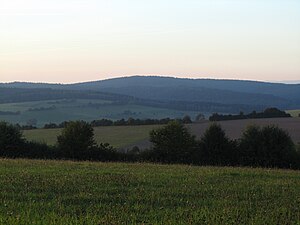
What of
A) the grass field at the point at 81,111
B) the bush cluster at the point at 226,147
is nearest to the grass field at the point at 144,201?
the bush cluster at the point at 226,147

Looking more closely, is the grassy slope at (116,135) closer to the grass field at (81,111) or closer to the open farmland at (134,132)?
the open farmland at (134,132)

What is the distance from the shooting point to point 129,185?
18953mm

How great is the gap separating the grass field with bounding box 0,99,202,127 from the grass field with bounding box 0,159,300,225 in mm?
97588

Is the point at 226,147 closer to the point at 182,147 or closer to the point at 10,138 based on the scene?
the point at 182,147

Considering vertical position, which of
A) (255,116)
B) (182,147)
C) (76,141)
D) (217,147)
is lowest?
(182,147)

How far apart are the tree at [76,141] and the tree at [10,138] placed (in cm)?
395

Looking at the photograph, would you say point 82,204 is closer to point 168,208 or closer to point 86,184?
point 168,208

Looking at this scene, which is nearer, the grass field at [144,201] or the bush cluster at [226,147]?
the grass field at [144,201]

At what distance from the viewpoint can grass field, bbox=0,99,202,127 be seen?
12025 cm

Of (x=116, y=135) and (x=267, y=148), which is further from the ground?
(x=267, y=148)

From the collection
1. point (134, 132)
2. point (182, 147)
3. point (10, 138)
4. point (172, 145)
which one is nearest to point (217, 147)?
point (182, 147)

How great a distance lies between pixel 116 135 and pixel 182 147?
24940 millimetres

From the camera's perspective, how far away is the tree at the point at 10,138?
51156 millimetres

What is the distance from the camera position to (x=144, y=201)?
49.1 feet
